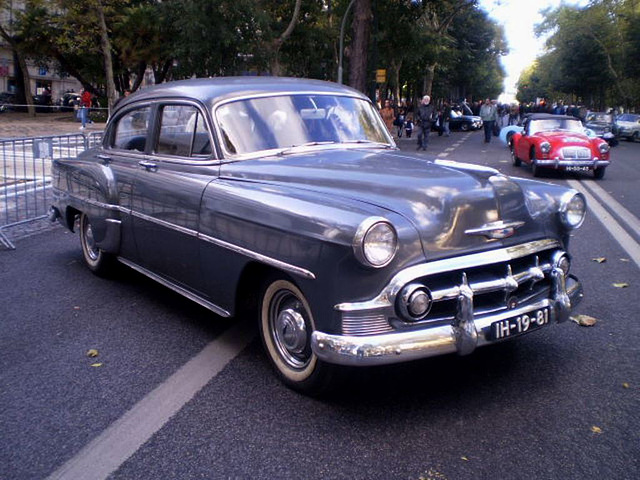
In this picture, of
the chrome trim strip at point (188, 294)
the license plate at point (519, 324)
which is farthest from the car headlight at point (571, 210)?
the chrome trim strip at point (188, 294)

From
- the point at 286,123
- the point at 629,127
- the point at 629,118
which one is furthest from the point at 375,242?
the point at 629,118

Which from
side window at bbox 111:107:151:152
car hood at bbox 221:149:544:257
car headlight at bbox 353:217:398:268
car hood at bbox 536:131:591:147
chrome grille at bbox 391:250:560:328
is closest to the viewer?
car headlight at bbox 353:217:398:268

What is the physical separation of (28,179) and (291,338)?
7964 mm

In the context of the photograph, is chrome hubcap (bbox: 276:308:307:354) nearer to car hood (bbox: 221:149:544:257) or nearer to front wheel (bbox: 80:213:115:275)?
car hood (bbox: 221:149:544:257)

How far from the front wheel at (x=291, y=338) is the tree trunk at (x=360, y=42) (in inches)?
852

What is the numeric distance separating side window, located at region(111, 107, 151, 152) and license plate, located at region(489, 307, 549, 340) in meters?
3.19

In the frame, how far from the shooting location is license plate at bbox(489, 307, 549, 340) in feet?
11.3

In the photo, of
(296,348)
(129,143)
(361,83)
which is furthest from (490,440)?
(361,83)

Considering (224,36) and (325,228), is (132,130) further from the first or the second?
(224,36)

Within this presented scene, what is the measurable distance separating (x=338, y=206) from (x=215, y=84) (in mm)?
1909

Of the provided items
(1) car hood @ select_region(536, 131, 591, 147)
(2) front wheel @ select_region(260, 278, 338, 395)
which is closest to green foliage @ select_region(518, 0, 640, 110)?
(1) car hood @ select_region(536, 131, 591, 147)

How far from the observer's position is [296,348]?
148 inches

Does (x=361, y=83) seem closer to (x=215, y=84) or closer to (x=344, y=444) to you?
(x=215, y=84)

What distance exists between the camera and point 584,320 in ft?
16.2
